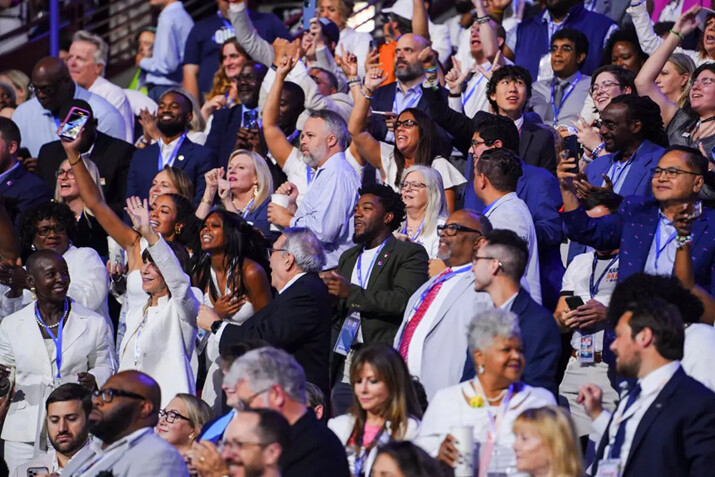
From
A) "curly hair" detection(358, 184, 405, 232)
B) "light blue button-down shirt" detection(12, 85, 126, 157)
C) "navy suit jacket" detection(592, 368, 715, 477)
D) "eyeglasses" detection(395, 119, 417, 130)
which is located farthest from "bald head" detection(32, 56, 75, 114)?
"navy suit jacket" detection(592, 368, 715, 477)

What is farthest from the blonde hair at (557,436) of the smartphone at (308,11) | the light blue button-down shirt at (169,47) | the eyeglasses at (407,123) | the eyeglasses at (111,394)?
the light blue button-down shirt at (169,47)

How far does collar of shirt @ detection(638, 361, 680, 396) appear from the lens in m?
5.65

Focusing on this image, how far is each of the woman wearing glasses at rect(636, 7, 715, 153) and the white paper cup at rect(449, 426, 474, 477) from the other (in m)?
3.68

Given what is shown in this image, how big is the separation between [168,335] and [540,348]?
2534mm

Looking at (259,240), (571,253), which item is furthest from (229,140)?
(571,253)

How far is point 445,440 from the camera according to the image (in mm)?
5691

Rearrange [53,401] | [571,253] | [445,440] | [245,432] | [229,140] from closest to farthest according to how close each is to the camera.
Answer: [245,432], [445,440], [53,401], [571,253], [229,140]

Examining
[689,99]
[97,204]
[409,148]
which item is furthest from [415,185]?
[97,204]

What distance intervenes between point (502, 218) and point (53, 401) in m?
2.61

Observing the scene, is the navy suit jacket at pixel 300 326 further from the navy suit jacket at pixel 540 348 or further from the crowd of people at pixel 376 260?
the navy suit jacket at pixel 540 348

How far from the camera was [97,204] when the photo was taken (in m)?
9.36

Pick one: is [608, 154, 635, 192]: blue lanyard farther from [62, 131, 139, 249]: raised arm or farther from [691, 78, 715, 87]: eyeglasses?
[62, 131, 139, 249]: raised arm

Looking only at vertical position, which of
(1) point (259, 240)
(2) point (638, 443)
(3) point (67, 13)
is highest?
(3) point (67, 13)

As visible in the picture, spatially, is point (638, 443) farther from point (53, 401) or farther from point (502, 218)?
point (53, 401)
